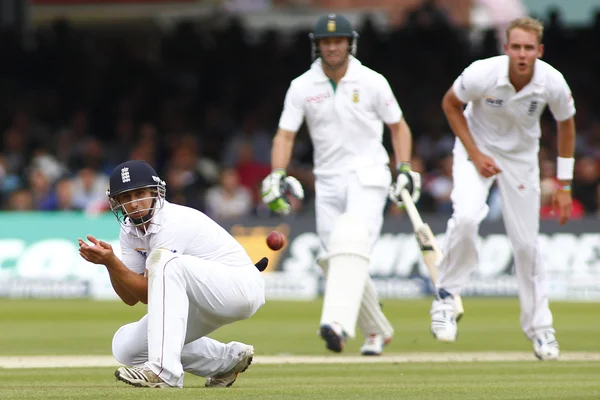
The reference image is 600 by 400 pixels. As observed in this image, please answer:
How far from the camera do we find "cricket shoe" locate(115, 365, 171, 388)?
5648 millimetres

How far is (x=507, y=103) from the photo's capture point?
797 cm

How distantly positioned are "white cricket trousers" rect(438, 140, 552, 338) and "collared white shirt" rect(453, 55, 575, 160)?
0.38ft

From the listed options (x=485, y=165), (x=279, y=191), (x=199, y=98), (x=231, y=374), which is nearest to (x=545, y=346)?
(x=485, y=165)

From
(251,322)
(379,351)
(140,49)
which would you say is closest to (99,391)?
(379,351)

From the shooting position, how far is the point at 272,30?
1902 centimetres

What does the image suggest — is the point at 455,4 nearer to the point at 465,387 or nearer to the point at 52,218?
the point at 52,218

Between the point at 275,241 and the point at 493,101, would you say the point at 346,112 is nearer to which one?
the point at 493,101

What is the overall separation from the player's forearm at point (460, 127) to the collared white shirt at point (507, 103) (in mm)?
98

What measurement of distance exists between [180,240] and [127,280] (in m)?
0.35

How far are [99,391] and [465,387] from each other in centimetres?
171

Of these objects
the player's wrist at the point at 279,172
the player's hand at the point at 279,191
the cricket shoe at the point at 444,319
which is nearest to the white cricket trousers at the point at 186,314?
the player's hand at the point at 279,191

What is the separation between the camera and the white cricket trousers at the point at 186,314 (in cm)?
568

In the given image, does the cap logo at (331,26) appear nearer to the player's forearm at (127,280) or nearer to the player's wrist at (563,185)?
the player's wrist at (563,185)

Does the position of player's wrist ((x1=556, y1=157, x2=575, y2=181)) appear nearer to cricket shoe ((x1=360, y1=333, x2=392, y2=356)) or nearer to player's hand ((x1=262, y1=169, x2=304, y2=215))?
cricket shoe ((x1=360, y1=333, x2=392, y2=356))
